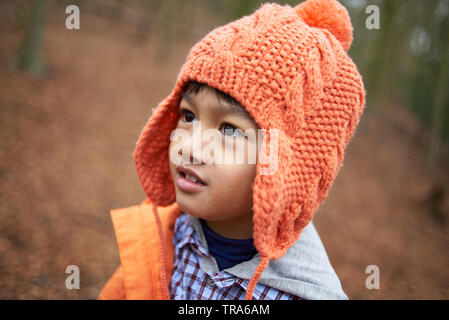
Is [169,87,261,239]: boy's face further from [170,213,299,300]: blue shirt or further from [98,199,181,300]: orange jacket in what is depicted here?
[98,199,181,300]: orange jacket

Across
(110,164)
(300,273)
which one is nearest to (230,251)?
(300,273)

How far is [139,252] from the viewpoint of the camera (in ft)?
6.06

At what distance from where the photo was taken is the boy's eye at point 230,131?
4.74 feet

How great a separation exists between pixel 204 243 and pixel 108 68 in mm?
9250

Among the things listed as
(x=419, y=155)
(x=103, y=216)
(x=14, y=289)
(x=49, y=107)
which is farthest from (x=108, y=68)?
(x=419, y=155)

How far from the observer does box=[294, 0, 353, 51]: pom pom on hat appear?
1.66 metres

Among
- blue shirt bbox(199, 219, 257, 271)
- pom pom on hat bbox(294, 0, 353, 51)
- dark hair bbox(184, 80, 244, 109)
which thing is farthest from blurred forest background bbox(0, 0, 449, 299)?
pom pom on hat bbox(294, 0, 353, 51)

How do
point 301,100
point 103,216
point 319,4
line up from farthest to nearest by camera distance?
point 103,216, point 319,4, point 301,100

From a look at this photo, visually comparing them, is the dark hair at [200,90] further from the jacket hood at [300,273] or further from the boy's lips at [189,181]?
the jacket hood at [300,273]

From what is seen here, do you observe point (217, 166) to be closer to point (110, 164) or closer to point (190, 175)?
point (190, 175)

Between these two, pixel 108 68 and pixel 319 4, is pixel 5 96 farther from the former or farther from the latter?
pixel 319 4

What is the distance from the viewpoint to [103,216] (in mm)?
4242

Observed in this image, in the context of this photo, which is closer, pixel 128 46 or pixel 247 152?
pixel 247 152

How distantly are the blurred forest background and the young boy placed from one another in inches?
66.0
